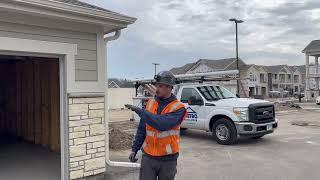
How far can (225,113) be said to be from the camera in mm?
12133

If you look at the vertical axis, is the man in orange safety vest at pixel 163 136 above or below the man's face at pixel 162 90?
below

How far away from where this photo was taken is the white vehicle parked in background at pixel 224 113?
1185 cm

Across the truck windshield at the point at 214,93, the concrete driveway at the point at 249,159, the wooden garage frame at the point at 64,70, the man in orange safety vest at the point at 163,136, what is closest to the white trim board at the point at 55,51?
the wooden garage frame at the point at 64,70

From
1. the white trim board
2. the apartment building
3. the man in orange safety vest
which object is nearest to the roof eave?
the white trim board

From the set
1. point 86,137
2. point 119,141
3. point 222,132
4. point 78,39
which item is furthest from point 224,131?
point 78,39

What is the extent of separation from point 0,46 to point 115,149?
17.8 ft

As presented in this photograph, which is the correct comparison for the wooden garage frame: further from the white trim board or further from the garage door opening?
the garage door opening

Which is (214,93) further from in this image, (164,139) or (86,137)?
(164,139)

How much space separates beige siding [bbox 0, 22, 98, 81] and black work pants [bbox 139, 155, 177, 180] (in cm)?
310

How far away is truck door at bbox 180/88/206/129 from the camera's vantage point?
12.9 metres

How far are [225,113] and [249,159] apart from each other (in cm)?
254

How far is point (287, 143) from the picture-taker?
489 inches

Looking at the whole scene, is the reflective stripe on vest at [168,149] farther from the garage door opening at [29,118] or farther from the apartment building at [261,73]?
the apartment building at [261,73]

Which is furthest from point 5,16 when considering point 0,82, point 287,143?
point 287,143
